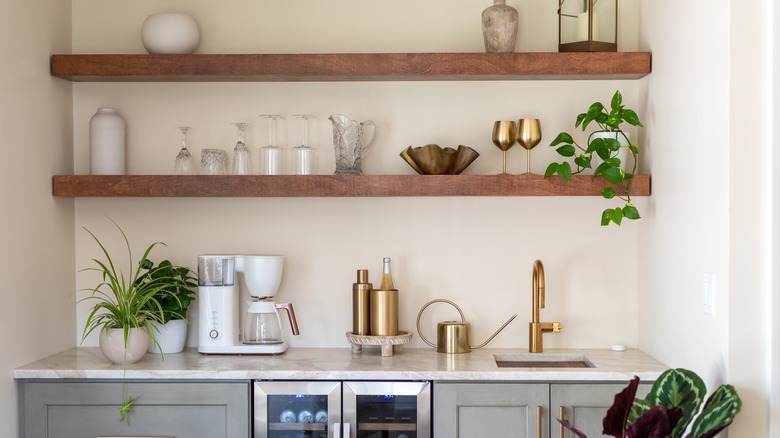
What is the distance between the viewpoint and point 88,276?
327 centimetres

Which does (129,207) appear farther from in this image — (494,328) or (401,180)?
(494,328)

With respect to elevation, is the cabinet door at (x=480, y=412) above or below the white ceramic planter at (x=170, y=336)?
below

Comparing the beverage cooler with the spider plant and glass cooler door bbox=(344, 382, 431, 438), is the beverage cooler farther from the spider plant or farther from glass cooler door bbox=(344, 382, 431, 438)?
the spider plant

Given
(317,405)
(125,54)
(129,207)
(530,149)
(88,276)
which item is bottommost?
(317,405)

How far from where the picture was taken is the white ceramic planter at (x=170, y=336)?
3066 millimetres

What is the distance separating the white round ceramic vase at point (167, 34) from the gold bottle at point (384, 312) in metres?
1.14

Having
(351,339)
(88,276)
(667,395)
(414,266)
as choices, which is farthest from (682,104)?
(88,276)

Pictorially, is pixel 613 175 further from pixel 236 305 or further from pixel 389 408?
pixel 236 305

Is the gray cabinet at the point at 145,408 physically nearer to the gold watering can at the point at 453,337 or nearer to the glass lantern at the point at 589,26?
the gold watering can at the point at 453,337

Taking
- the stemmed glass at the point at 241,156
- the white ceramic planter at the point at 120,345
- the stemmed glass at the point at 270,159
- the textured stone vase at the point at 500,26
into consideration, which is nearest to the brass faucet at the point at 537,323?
the textured stone vase at the point at 500,26

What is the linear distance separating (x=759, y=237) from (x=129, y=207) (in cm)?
223

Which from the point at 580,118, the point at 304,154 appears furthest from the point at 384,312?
the point at 580,118

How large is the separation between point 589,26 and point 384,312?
1.27 metres

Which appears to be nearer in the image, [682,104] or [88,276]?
[682,104]
